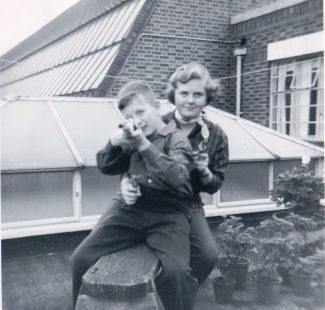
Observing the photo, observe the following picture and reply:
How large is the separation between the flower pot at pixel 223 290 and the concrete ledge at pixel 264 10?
4346mm

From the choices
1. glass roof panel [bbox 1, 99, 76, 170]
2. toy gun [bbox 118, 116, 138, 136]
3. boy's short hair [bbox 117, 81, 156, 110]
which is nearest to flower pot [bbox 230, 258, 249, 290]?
glass roof panel [bbox 1, 99, 76, 170]

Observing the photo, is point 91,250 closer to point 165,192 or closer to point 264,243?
point 165,192

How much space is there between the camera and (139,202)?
2186 millimetres

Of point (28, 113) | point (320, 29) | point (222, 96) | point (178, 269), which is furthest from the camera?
point (222, 96)

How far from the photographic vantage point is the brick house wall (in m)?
6.70

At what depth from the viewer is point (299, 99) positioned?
6.50 m

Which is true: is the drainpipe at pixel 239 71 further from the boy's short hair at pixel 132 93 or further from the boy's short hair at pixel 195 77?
the boy's short hair at pixel 132 93

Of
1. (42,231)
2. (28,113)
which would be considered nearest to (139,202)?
(42,231)

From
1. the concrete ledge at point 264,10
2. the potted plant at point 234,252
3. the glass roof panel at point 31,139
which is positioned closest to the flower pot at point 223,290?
the potted plant at point 234,252

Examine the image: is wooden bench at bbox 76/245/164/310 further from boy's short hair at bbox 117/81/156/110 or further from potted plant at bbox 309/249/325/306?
potted plant at bbox 309/249/325/306

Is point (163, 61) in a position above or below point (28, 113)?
above

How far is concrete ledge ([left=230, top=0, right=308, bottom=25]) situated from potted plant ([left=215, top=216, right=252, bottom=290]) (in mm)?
3963

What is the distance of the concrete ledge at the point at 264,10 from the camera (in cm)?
616

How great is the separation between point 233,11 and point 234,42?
0.73m
